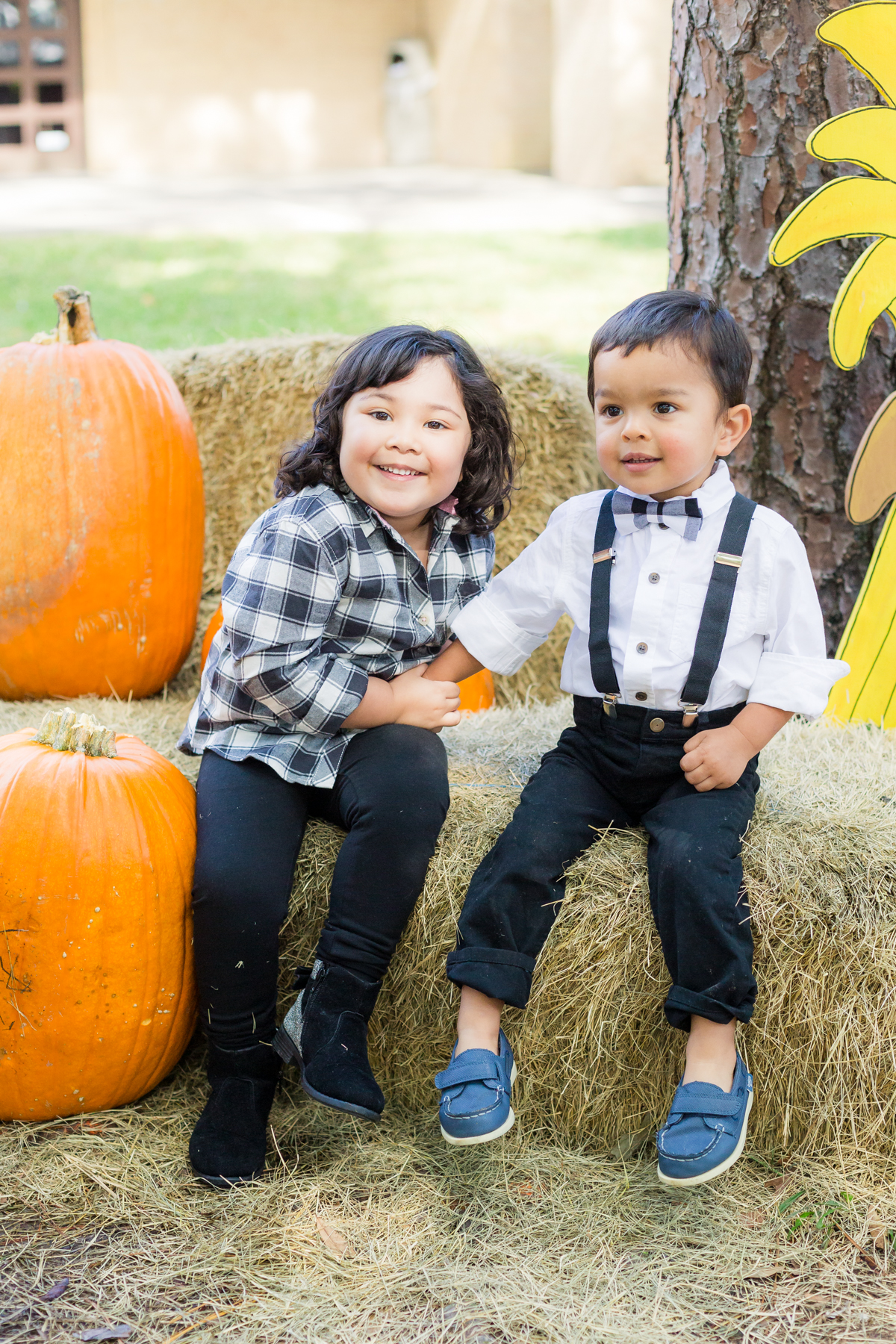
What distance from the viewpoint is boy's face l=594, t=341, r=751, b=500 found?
2.09 meters

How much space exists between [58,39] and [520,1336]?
16757 millimetres

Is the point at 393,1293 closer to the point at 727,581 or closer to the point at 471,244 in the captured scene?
the point at 727,581

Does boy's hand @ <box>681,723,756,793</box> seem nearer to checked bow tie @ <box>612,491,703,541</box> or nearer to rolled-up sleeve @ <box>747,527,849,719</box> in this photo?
rolled-up sleeve @ <box>747,527,849,719</box>

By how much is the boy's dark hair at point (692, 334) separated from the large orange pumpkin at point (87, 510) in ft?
4.99

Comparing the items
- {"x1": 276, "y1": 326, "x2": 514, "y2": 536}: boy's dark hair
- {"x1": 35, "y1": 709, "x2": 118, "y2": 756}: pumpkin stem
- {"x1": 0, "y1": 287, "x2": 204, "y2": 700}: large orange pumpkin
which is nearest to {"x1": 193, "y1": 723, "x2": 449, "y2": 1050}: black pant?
{"x1": 35, "y1": 709, "x2": 118, "y2": 756}: pumpkin stem

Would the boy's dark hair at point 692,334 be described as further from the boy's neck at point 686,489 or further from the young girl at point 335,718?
the young girl at point 335,718

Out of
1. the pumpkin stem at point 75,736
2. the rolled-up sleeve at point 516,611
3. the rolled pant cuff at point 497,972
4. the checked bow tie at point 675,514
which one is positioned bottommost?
the rolled pant cuff at point 497,972

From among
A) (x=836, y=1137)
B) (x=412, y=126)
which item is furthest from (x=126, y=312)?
(x=412, y=126)

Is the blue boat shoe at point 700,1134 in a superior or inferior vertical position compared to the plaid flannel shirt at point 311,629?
inferior

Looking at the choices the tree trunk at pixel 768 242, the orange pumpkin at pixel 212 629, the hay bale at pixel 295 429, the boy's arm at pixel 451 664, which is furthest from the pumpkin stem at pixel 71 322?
the tree trunk at pixel 768 242

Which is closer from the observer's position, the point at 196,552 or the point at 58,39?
the point at 196,552

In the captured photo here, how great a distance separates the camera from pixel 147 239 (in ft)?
30.9

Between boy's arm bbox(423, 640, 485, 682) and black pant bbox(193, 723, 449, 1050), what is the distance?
0.71 feet

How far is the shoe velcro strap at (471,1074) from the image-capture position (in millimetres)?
1998
